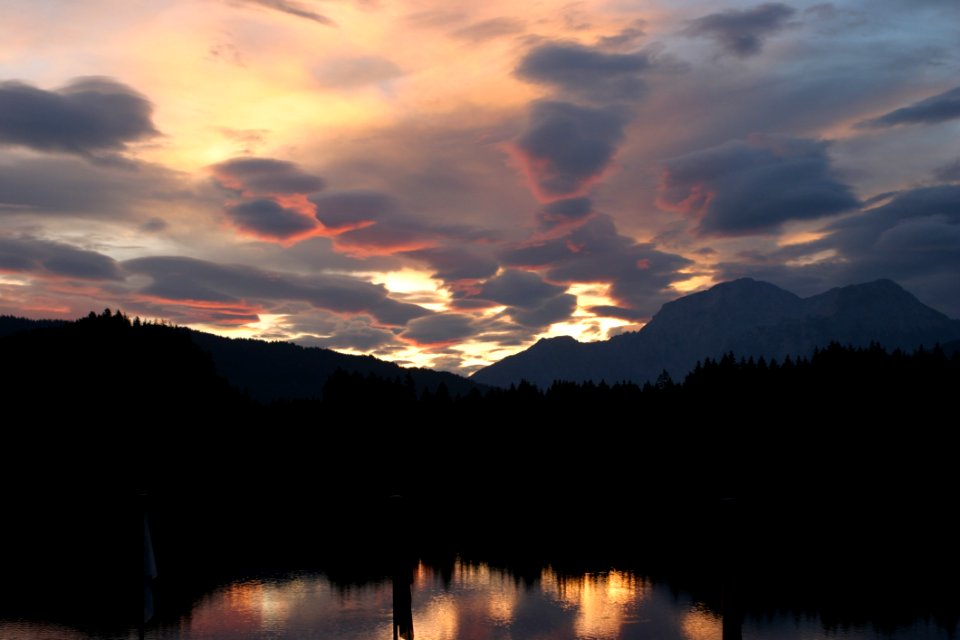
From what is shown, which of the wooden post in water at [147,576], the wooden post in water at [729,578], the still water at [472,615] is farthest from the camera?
the still water at [472,615]

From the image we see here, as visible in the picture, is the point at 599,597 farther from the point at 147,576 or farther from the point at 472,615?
the point at 147,576

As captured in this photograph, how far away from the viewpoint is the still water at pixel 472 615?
6128 centimetres

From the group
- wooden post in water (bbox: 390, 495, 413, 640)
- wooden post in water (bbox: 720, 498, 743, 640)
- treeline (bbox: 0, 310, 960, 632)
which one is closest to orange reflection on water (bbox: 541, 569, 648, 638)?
treeline (bbox: 0, 310, 960, 632)

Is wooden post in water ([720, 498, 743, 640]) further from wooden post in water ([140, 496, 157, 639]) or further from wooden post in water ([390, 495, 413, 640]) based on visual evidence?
wooden post in water ([140, 496, 157, 639])

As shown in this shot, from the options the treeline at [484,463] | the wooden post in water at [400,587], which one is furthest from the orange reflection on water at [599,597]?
the wooden post in water at [400,587]

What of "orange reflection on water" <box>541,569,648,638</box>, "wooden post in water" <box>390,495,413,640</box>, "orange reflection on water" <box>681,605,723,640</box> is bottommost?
"orange reflection on water" <box>681,605,723,640</box>

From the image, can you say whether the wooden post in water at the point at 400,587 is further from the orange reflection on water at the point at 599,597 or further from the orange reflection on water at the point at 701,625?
the orange reflection on water at the point at 701,625

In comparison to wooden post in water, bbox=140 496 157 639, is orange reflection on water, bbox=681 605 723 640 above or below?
below

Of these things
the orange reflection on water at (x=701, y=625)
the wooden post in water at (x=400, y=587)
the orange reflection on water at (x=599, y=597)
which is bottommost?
the orange reflection on water at (x=701, y=625)

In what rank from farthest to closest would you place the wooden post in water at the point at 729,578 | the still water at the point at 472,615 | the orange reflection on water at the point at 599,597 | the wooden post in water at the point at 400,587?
the orange reflection on water at the point at 599,597, the still water at the point at 472,615, the wooden post in water at the point at 400,587, the wooden post in water at the point at 729,578

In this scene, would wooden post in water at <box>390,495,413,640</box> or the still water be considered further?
the still water

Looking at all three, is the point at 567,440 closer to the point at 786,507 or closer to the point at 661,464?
the point at 661,464

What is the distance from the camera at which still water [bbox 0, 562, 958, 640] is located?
6128cm

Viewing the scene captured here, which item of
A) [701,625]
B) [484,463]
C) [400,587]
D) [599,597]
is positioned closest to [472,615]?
[599,597]
